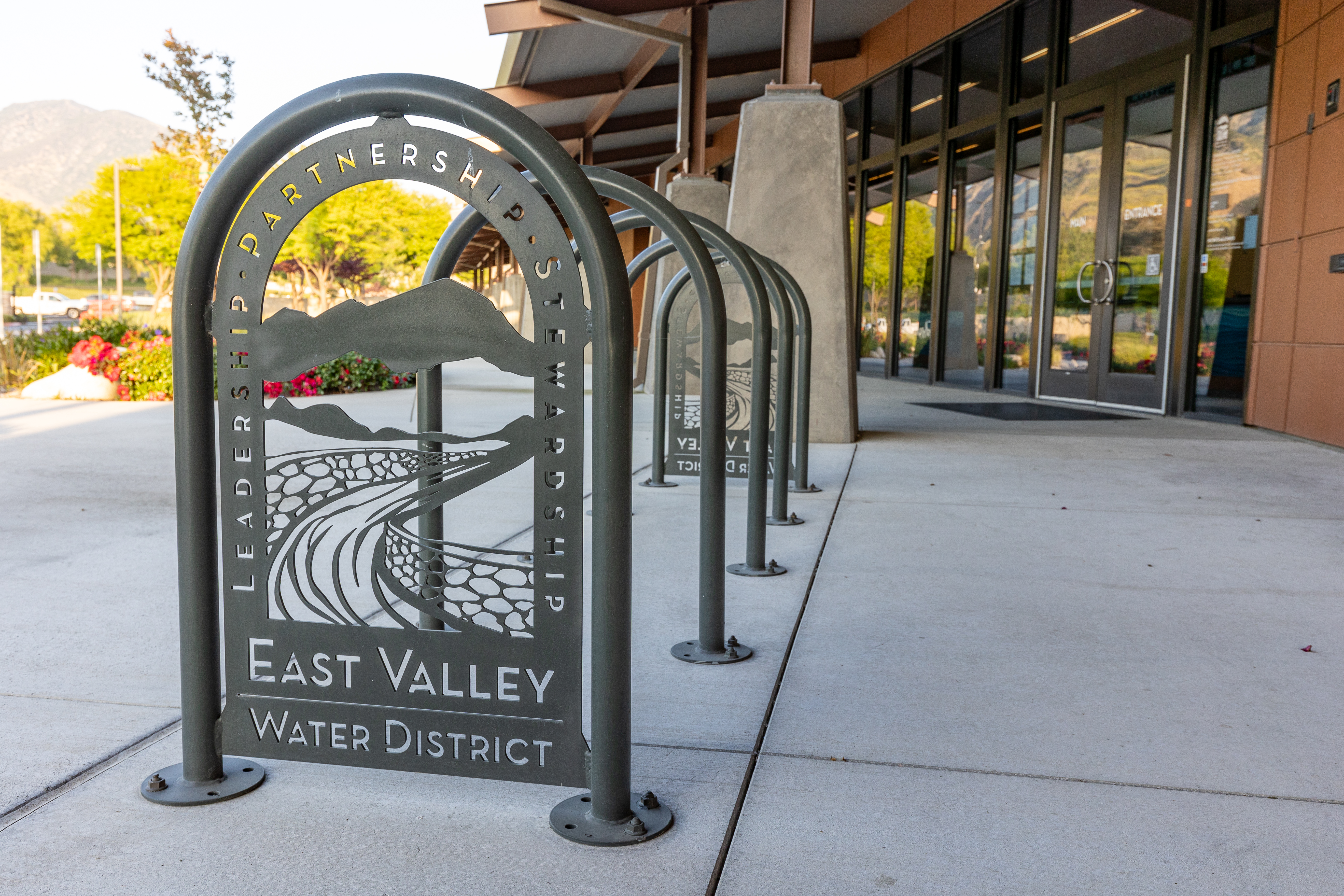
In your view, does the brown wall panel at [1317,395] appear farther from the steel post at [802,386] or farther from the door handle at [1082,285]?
the steel post at [802,386]

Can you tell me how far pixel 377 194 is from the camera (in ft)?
132

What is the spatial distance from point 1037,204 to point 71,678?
1077 centimetres

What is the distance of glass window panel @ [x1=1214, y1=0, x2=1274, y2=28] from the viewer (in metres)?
8.03

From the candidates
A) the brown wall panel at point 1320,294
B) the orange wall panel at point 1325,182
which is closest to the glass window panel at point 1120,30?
the orange wall panel at point 1325,182

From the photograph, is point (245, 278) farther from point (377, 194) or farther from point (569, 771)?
point (377, 194)

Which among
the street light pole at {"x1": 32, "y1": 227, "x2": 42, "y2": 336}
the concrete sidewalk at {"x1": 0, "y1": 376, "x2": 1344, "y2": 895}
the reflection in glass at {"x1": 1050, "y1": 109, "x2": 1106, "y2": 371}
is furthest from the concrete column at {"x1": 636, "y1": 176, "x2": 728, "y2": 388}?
the street light pole at {"x1": 32, "y1": 227, "x2": 42, "y2": 336}

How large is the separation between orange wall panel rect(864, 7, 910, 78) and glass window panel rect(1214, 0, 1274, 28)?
216 inches

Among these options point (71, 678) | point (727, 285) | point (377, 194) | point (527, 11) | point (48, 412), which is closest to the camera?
point (71, 678)

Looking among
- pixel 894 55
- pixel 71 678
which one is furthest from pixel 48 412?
pixel 894 55

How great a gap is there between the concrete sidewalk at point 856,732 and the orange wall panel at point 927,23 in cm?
967

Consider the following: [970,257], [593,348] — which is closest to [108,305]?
[970,257]

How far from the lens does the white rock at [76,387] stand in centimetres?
1019

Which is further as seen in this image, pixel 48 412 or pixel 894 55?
pixel 894 55

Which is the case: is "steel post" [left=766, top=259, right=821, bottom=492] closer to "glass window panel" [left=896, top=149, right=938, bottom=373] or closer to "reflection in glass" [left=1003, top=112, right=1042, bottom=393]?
"reflection in glass" [left=1003, top=112, right=1042, bottom=393]
